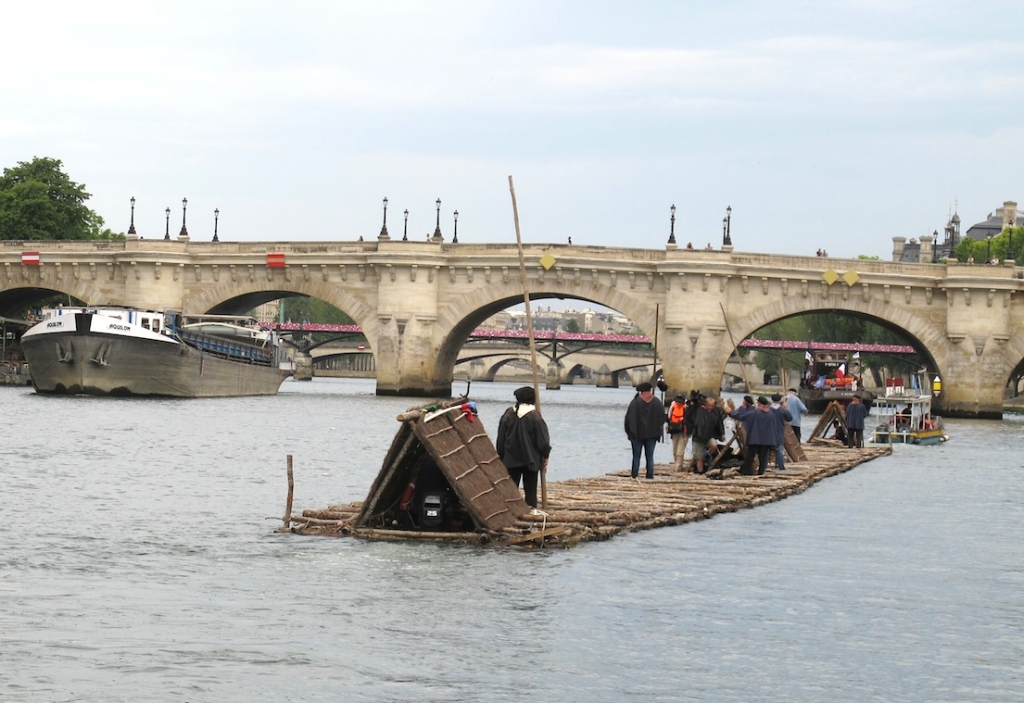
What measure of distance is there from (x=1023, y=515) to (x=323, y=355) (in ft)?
432

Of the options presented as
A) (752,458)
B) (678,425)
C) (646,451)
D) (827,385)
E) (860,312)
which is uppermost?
(860,312)

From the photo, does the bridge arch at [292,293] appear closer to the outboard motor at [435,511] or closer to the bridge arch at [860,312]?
the bridge arch at [860,312]

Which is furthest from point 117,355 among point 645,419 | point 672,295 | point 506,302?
point 645,419

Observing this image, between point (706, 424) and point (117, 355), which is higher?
point (117, 355)

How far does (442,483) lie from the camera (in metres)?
25.5

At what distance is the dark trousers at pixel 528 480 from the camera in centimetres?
2633

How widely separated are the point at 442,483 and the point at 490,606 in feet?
17.2

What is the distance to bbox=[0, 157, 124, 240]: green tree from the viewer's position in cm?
10412

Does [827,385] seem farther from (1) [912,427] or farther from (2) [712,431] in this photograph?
(2) [712,431]

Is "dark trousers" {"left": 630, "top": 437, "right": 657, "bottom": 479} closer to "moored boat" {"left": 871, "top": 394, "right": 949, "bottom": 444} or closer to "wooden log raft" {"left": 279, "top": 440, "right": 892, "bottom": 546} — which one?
"wooden log raft" {"left": 279, "top": 440, "right": 892, "bottom": 546}

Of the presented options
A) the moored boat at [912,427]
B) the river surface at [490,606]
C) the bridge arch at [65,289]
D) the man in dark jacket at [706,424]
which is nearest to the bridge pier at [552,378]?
the bridge arch at [65,289]

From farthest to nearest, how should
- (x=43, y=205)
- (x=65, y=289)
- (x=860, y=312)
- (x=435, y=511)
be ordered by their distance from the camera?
(x=43, y=205), (x=65, y=289), (x=860, y=312), (x=435, y=511)

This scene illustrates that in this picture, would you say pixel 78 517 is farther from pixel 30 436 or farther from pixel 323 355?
pixel 323 355

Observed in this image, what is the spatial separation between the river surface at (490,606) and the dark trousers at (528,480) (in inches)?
55.8
